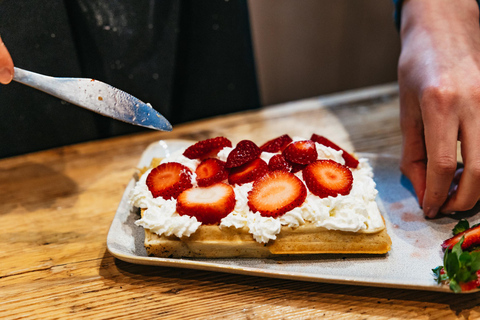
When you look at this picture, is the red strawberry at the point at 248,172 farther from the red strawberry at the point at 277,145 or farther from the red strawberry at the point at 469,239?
the red strawberry at the point at 469,239

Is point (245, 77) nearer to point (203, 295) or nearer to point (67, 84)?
point (67, 84)

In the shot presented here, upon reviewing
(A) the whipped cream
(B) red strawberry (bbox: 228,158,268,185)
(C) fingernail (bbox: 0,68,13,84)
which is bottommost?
(A) the whipped cream

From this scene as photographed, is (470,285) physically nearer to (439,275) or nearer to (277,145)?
(439,275)

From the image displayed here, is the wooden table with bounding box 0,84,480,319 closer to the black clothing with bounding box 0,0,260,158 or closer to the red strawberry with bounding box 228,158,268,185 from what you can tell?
the black clothing with bounding box 0,0,260,158

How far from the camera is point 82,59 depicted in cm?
206

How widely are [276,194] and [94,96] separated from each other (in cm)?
67

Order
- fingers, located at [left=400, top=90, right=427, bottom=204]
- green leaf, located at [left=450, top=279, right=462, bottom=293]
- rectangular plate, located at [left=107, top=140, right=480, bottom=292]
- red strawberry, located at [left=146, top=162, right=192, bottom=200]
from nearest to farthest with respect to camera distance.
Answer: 1. green leaf, located at [left=450, top=279, right=462, bottom=293]
2. rectangular plate, located at [left=107, top=140, right=480, bottom=292]
3. red strawberry, located at [left=146, top=162, right=192, bottom=200]
4. fingers, located at [left=400, top=90, right=427, bottom=204]

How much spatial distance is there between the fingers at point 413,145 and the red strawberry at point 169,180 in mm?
863

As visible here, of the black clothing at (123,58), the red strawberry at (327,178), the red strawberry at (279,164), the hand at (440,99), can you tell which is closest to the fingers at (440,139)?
the hand at (440,99)

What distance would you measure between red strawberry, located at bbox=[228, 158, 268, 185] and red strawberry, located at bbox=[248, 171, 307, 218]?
2.1 inches

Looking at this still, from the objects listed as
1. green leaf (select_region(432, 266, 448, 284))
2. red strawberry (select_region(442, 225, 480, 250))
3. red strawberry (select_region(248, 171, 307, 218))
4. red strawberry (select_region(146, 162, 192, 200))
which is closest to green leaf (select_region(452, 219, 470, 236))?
red strawberry (select_region(442, 225, 480, 250))

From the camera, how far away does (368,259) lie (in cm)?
131

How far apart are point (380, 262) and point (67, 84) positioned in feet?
3.79

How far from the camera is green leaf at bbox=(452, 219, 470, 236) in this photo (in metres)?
1.29
